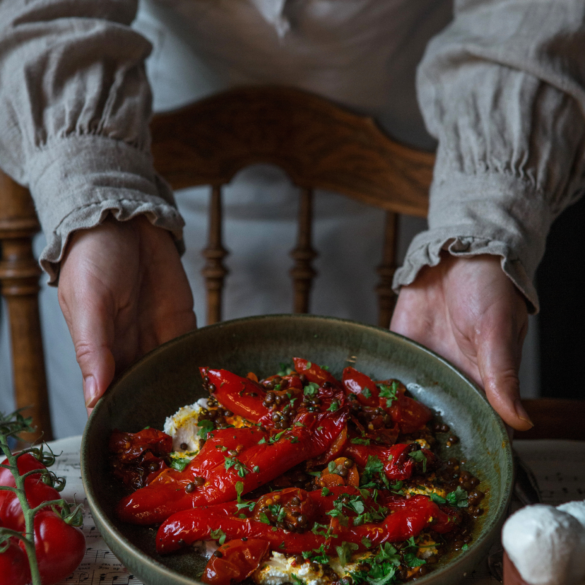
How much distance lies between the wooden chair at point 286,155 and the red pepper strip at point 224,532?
811 mm

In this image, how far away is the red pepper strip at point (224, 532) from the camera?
2.29 feet

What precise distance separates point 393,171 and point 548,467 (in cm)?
78

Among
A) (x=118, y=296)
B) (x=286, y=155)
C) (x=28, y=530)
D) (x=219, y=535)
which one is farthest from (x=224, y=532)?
(x=286, y=155)

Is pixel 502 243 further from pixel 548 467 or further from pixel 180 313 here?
pixel 180 313

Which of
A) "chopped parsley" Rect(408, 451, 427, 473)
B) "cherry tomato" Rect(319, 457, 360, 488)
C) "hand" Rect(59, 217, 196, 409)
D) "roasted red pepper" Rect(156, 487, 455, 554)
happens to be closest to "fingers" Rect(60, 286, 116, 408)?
"hand" Rect(59, 217, 196, 409)

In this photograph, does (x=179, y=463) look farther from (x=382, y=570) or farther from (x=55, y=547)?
(x=382, y=570)

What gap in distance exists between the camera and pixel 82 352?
0.86 metres

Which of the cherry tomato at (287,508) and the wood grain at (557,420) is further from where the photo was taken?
the wood grain at (557,420)

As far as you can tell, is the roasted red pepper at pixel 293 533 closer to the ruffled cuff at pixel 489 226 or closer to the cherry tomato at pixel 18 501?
the cherry tomato at pixel 18 501

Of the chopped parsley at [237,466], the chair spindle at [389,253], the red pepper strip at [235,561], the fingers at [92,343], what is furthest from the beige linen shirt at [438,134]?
the red pepper strip at [235,561]

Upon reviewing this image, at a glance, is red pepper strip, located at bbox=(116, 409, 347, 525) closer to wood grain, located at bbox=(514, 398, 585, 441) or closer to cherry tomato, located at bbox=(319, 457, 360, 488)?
cherry tomato, located at bbox=(319, 457, 360, 488)

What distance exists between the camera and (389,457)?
0.83 metres

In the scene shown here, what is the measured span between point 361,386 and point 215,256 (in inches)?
27.4

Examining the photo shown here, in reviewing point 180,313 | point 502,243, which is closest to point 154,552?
point 180,313
